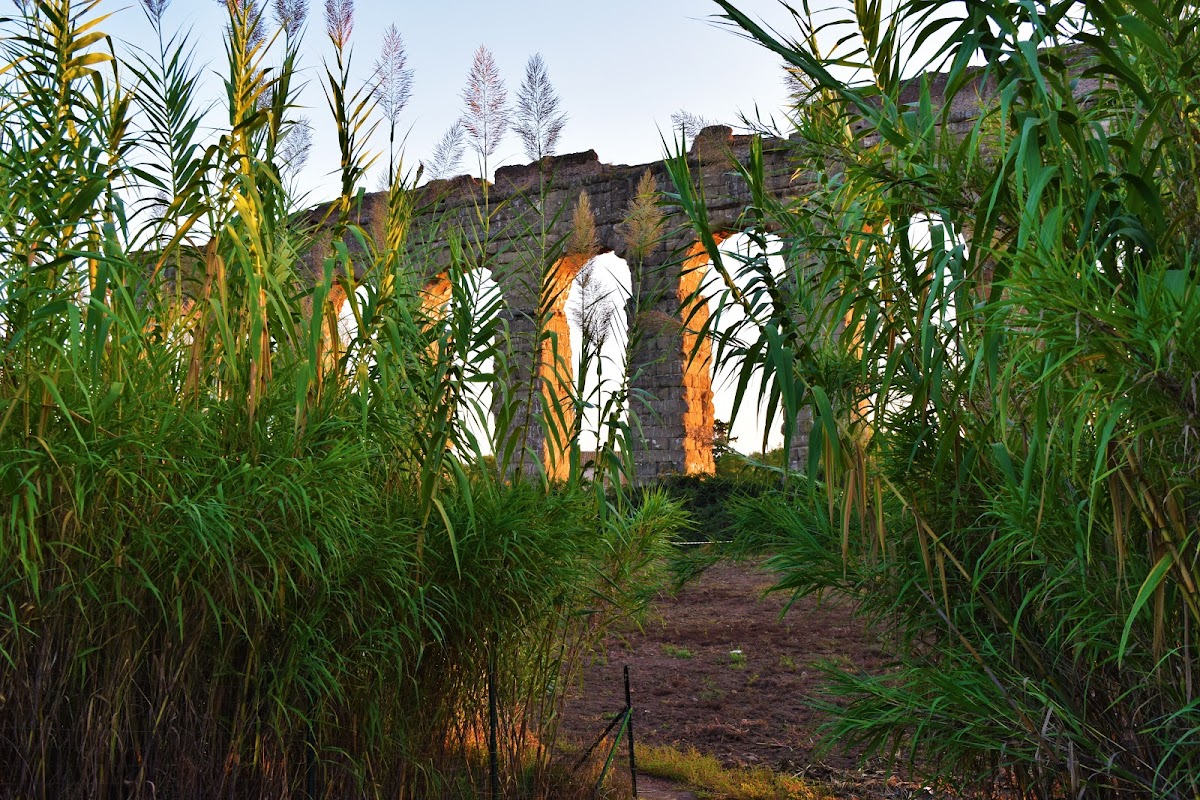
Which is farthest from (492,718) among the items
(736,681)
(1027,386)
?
(736,681)

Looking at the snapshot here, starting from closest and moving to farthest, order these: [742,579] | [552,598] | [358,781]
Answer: [358,781] < [552,598] < [742,579]

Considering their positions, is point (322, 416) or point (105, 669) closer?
point (105, 669)

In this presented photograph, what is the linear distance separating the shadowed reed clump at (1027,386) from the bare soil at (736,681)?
1.73 ft

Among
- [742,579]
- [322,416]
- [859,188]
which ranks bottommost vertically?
[742,579]

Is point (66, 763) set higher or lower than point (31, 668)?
lower

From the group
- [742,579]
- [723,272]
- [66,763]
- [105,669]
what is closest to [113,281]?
[105,669]

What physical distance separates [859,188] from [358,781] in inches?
71.3

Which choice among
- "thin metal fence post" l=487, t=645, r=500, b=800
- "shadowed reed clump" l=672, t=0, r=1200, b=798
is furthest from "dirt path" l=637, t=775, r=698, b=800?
"shadowed reed clump" l=672, t=0, r=1200, b=798

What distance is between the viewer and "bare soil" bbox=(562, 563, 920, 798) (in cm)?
403

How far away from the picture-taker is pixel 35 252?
7.80ft

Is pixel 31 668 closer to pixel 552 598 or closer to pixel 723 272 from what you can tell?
pixel 552 598

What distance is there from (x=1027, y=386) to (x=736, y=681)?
11.1 ft

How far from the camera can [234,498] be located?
7.25 ft

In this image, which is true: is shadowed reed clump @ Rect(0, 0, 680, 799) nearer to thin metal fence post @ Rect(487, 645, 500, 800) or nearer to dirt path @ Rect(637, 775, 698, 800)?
thin metal fence post @ Rect(487, 645, 500, 800)
